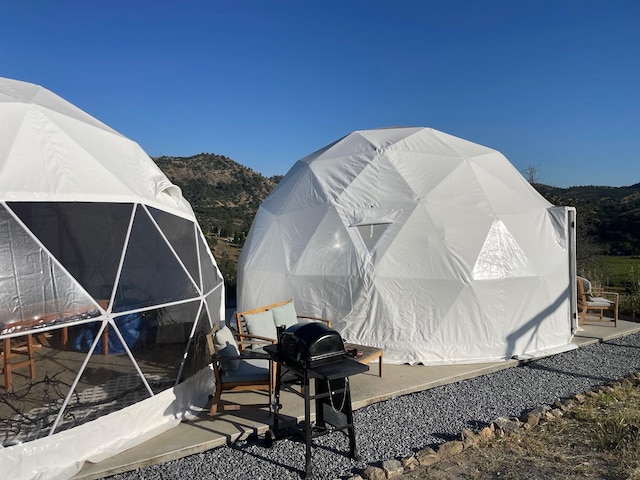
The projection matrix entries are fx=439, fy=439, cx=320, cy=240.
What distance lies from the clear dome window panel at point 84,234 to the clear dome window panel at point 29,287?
10 cm

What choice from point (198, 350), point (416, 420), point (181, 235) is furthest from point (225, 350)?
point (416, 420)

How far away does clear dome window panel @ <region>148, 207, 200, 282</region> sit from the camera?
540cm

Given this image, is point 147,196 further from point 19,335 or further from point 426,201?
point 426,201

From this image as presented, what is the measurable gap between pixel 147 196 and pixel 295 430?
3.17 metres

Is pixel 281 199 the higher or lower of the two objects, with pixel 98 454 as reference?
higher

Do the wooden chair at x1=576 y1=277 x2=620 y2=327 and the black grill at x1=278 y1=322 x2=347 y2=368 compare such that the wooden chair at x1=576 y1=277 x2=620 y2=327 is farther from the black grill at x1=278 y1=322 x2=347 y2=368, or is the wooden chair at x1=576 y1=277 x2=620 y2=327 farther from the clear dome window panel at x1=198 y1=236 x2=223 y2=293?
the clear dome window panel at x1=198 y1=236 x2=223 y2=293

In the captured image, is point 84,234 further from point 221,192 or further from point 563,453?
point 221,192

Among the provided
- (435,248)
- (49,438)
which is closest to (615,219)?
(435,248)

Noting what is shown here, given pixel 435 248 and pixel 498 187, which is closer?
pixel 435 248

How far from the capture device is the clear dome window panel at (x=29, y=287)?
12.6 feet

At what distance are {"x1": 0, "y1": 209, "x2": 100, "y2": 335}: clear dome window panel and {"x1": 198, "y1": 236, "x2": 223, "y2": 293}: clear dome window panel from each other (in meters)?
2.04

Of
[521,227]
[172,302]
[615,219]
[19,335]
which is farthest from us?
[615,219]

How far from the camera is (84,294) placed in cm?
432

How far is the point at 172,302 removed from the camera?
5.27 metres
